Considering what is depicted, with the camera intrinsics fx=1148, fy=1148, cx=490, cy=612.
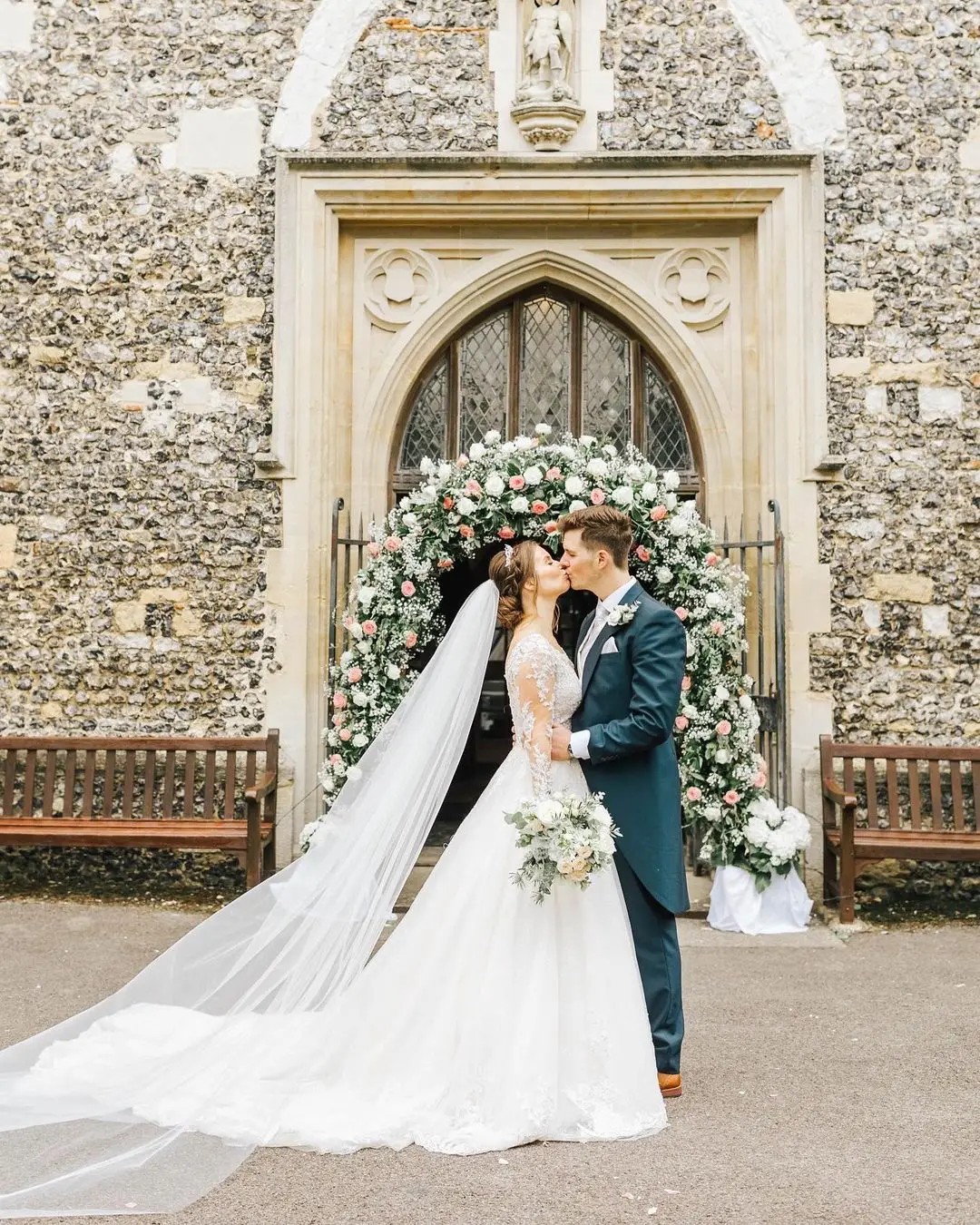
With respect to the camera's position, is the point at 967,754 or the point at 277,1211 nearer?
the point at 277,1211

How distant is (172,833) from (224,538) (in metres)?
1.73

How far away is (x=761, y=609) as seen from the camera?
6.66 meters

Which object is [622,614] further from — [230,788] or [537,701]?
[230,788]

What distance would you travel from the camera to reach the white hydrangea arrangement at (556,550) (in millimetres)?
6062

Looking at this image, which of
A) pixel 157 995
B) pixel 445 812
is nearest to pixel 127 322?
pixel 445 812

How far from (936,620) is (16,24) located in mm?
6414

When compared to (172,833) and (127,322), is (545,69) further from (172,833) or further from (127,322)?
(172,833)

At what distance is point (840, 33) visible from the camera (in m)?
6.69

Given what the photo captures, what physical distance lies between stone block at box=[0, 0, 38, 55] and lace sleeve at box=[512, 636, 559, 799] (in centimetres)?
550

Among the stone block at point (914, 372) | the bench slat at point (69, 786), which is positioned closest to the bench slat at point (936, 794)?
the stone block at point (914, 372)

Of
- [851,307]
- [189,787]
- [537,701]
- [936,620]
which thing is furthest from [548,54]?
[189,787]

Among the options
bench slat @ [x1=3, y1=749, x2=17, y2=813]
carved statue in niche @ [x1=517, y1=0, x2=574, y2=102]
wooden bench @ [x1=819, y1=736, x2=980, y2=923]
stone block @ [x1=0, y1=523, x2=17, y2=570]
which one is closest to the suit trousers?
wooden bench @ [x1=819, y1=736, x2=980, y2=923]

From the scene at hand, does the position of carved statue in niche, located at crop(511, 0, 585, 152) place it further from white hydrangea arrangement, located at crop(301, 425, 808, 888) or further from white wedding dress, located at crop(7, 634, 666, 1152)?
white wedding dress, located at crop(7, 634, 666, 1152)

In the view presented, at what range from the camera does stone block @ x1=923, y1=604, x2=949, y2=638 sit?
21.4ft
